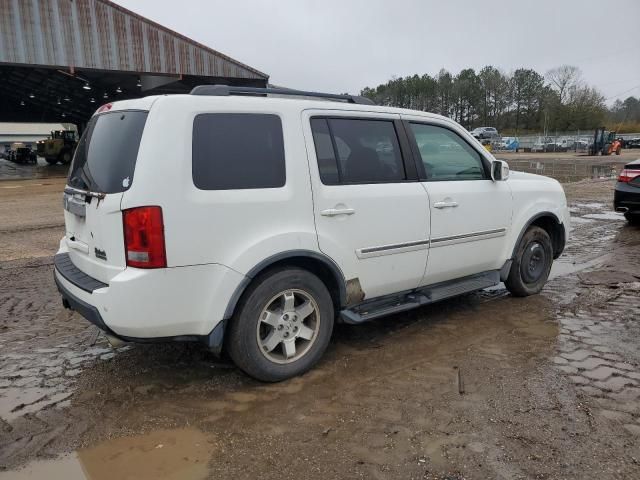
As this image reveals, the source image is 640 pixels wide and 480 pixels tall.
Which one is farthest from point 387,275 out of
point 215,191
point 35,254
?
point 35,254

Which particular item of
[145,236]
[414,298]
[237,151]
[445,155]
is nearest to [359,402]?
[414,298]

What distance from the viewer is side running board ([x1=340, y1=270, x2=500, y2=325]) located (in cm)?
377

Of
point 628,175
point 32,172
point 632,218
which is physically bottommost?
point 632,218

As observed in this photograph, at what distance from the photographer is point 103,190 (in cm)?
305

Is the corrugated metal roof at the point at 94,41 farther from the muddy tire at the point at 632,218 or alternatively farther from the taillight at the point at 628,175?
the muddy tire at the point at 632,218

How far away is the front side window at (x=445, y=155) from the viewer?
4219mm

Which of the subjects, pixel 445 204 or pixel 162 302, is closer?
pixel 162 302

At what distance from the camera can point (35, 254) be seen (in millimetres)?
7355

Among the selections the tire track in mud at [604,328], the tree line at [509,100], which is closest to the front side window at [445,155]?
the tire track in mud at [604,328]

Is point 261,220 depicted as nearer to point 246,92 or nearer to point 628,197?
point 246,92

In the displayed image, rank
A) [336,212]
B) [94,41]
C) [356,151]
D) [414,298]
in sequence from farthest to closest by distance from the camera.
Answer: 1. [94,41]
2. [414,298]
3. [356,151]
4. [336,212]

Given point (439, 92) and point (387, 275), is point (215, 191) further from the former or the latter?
point (439, 92)

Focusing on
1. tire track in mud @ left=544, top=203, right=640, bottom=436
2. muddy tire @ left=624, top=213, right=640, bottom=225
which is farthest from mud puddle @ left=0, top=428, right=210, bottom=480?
muddy tire @ left=624, top=213, right=640, bottom=225

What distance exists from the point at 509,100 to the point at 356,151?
8359 cm
